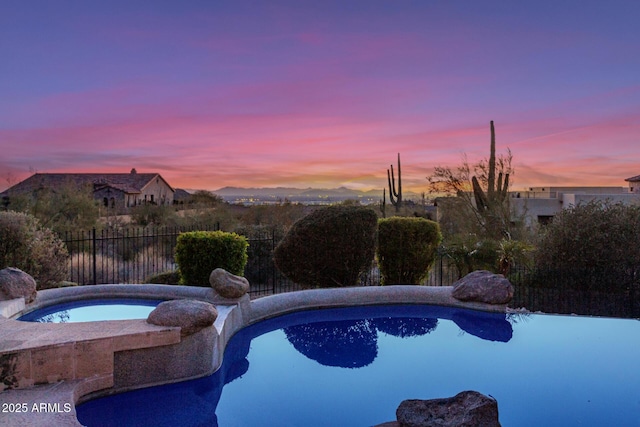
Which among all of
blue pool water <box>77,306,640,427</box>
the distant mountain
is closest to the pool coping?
blue pool water <box>77,306,640,427</box>

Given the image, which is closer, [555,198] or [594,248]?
[594,248]

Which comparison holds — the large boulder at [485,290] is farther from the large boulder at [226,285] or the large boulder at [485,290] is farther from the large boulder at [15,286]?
the large boulder at [15,286]

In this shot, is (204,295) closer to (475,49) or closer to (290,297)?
(290,297)

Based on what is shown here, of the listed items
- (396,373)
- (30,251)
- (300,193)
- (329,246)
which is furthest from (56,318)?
(300,193)

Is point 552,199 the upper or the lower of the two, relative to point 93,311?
upper

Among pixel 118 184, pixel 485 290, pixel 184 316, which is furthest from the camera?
pixel 118 184

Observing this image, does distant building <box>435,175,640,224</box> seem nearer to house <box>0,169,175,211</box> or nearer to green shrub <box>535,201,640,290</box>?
green shrub <box>535,201,640,290</box>

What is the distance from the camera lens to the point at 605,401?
5.22m

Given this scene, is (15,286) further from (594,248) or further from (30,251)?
(594,248)

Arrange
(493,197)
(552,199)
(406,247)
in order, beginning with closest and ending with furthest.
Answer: (406,247) → (493,197) → (552,199)

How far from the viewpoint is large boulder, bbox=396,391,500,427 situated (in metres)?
3.75

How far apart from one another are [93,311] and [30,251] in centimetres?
277

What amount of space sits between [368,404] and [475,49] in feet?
31.5

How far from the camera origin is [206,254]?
9703 millimetres
